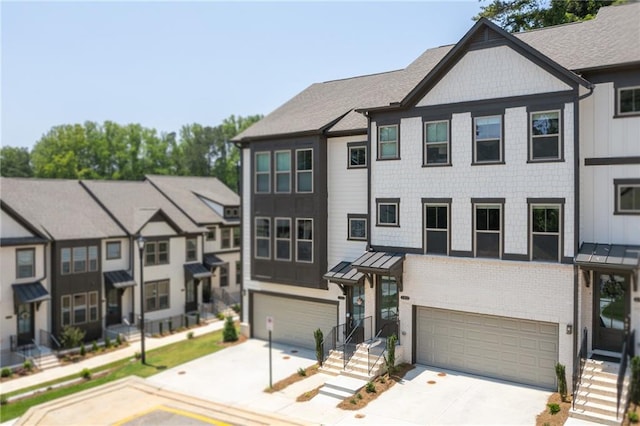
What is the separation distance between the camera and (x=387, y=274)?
17.2 meters

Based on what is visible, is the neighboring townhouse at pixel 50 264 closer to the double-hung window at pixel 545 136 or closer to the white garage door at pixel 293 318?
the white garage door at pixel 293 318

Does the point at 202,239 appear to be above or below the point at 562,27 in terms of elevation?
below

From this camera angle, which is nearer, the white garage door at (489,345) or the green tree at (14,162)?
the white garage door at (489,345)

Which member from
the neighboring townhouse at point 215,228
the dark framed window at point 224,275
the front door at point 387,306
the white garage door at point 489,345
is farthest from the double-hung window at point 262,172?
the dark framed window at point 224,275

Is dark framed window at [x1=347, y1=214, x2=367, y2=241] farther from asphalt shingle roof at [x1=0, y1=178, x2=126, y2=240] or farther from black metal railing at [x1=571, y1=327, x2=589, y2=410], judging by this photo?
asphalt shingle roof at [x1=0, y1=178, x2=126, y2=240]

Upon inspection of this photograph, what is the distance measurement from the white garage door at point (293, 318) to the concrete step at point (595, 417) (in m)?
9.71

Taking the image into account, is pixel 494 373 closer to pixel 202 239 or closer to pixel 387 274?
pixel 387 274

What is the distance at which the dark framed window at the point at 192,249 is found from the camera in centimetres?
3188

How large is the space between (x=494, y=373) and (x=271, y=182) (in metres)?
11.8

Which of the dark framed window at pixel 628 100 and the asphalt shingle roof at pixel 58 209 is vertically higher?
the dark framed window at pixel 628 100

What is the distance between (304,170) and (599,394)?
1307cm

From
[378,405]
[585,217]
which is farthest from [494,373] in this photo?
[585,217]

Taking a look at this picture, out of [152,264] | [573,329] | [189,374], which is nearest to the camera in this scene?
[573,329]

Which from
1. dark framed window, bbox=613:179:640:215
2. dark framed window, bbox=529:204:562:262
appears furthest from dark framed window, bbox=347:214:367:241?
dark framed window, bbox=613:179:640:215
